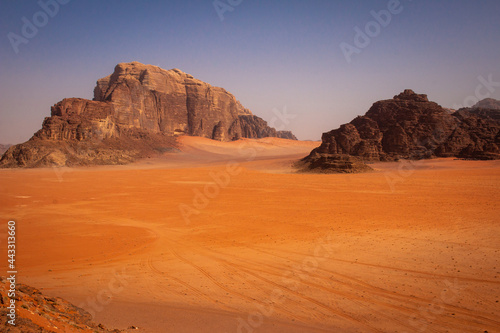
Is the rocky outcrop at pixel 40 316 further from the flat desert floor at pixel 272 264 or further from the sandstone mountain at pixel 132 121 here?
the sandstone mountain at pixel 132 121

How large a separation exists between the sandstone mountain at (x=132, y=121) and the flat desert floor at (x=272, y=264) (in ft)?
119

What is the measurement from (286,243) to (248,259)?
162 centimetres

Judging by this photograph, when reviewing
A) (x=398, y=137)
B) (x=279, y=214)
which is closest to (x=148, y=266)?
(x=279, y=214)

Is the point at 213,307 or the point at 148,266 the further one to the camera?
the point at 148,266

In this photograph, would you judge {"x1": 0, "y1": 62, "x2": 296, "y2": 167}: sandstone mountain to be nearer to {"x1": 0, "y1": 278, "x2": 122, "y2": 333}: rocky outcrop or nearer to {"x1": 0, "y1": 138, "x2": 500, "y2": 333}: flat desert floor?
{"x1": 0, "y1": 138, "x2": 500, "y2": 333}: flat desert floor

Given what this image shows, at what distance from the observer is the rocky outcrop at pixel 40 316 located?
290cm

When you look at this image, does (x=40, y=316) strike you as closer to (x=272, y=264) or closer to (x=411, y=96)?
(x=272, y=264)

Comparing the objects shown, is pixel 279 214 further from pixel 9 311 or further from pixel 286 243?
pixel 9 311

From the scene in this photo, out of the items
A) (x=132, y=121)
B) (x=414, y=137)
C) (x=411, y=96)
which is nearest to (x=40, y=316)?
(x=414, y=137)

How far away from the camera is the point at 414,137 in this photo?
136 feet

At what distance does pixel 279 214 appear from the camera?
12391 millimetres

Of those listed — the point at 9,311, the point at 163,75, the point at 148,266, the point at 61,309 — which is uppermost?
the point at 163,75

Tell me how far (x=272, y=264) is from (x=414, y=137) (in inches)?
1662

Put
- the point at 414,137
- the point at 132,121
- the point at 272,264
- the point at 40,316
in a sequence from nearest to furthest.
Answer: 1. the point at 40,316
2. the point at 272,264
3. the point at 414,137
4. the point at 132,121
